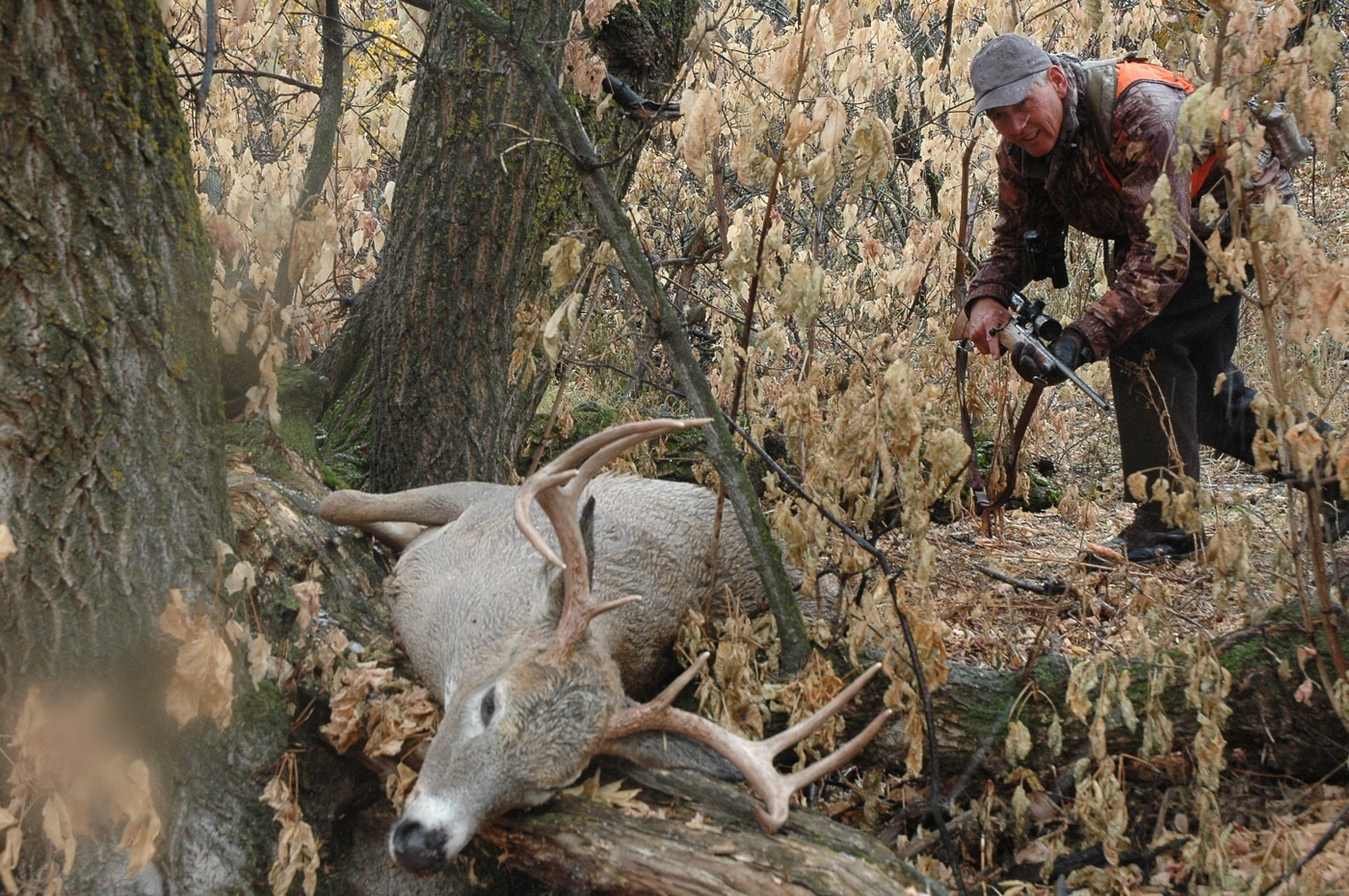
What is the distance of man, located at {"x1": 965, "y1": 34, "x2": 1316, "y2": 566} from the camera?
4625 mm

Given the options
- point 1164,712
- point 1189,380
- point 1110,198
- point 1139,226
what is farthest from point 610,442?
point 1189,380

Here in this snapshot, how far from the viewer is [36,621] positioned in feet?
9.63

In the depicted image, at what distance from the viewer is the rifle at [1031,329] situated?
15.8 ft

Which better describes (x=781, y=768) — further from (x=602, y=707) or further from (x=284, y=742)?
(x=284, y=742)

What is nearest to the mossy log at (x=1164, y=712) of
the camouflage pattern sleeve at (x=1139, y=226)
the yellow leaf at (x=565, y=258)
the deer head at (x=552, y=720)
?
the deer head at (x=552, y=720)

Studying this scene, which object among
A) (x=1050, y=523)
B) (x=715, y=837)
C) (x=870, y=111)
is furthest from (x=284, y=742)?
(x=1050, y=523)

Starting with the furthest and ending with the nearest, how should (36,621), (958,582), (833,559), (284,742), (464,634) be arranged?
1. (958,582)
2. (833,559)
3. (464,634)
4. (284,742)
5. (36,621)

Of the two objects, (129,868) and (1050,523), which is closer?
(129,868)

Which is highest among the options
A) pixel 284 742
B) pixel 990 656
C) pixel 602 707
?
pixel 990 656

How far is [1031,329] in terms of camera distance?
5.13 m

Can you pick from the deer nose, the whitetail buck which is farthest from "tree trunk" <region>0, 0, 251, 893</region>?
the whitetail buck

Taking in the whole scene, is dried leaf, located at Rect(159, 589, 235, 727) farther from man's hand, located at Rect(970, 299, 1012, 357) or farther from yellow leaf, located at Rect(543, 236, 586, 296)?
man's hand, located at Rect(970, 299, 1012, 357)

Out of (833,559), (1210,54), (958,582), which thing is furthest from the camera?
(958,582)

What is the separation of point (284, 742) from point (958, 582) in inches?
123
